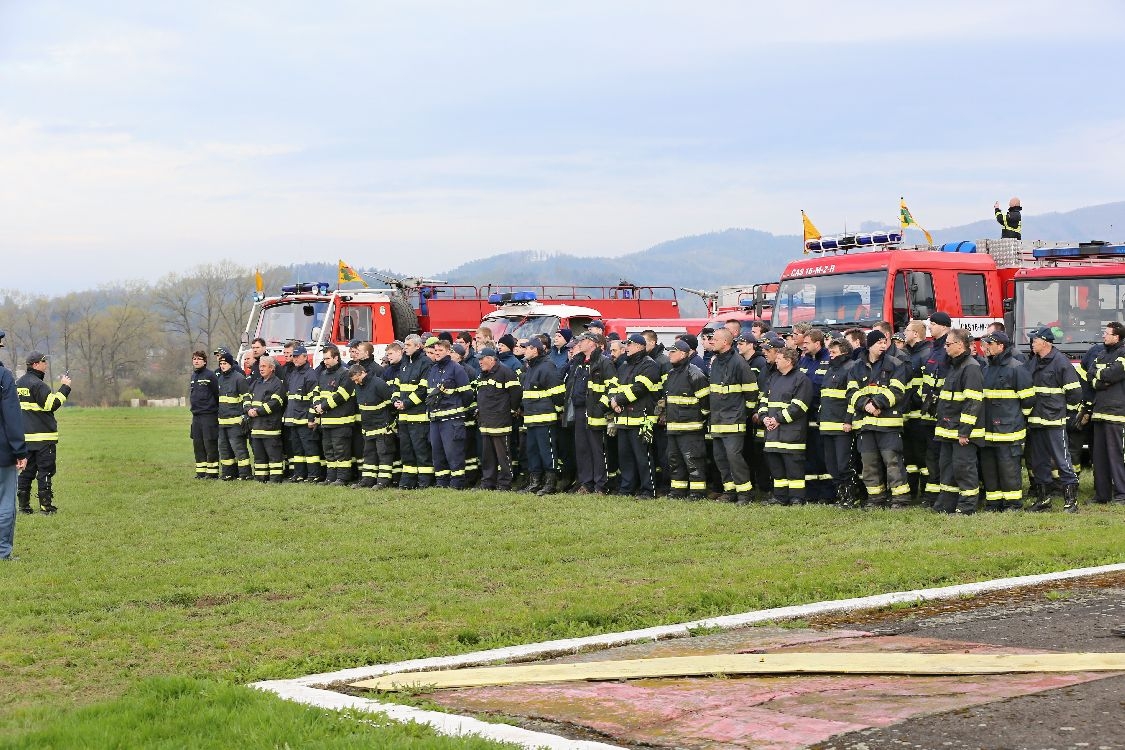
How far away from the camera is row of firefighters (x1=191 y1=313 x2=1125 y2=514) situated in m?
12.9

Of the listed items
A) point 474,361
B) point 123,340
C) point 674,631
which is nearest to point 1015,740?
point 674,631

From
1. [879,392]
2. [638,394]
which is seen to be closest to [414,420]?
[638,394]

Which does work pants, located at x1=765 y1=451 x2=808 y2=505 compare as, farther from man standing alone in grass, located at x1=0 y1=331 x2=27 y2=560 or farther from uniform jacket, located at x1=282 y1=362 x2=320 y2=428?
man standing alone in grass, located at x1=0 y1=331 x2=27 y2=560

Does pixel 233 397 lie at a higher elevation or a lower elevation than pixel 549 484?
higher

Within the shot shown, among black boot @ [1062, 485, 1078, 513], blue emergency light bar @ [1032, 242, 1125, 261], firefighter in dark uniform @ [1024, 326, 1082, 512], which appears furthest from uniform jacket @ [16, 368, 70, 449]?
blue emergency light bar @ [1032, 242, 1125, 261]

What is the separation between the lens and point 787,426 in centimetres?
1392

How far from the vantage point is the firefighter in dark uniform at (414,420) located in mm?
17000

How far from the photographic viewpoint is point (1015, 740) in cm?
539

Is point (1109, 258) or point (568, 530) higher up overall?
point (1109, 258)

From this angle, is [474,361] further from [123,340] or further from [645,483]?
[123,340]

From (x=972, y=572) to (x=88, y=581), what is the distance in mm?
7229

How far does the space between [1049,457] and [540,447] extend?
6178 millimetres

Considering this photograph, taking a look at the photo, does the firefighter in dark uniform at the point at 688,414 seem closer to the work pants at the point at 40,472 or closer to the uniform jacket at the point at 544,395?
the uniform jacket at the point at 544,395

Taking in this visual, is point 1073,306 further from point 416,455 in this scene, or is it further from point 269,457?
point 269,457
